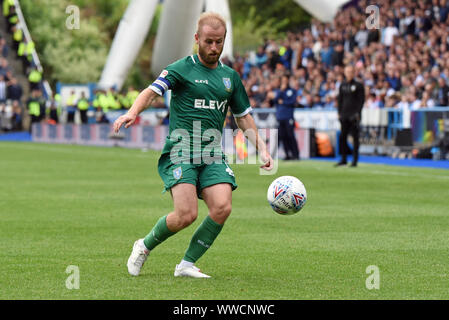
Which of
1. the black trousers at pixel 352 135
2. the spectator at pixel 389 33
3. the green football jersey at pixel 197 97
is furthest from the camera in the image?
the spectator at pixel 389 33

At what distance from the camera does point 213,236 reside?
26.1ft

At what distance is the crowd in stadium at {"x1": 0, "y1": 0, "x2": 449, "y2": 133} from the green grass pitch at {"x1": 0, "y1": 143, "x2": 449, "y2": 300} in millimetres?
8517

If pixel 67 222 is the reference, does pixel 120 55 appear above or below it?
above

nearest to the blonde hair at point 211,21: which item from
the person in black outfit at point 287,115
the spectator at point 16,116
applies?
the person in black outfit at point 287,115

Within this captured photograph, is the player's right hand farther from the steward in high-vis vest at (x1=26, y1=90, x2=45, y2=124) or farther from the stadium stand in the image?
the steward in high-vis vest at (x1=26, y1=90, x2=45, y2=124)

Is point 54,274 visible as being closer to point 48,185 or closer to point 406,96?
point 48,185

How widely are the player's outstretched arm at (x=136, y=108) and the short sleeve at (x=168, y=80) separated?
0.32 ft

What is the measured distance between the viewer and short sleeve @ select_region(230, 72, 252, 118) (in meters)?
8.07

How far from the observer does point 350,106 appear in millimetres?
23109

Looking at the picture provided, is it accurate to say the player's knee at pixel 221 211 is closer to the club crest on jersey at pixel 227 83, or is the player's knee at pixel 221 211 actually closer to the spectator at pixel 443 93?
the club crest on jersey at pixel 227 83

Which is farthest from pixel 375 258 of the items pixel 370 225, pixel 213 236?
pixel 370 225

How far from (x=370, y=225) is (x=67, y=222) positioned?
3836mm

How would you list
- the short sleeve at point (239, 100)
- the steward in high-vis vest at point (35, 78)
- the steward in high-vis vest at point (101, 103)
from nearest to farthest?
the short sleeve at point (239, 100) → the steward in high-vis vest at point (101, 103) → the steward in high-vis vest at point (35, 78)

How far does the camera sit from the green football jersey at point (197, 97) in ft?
25.6
